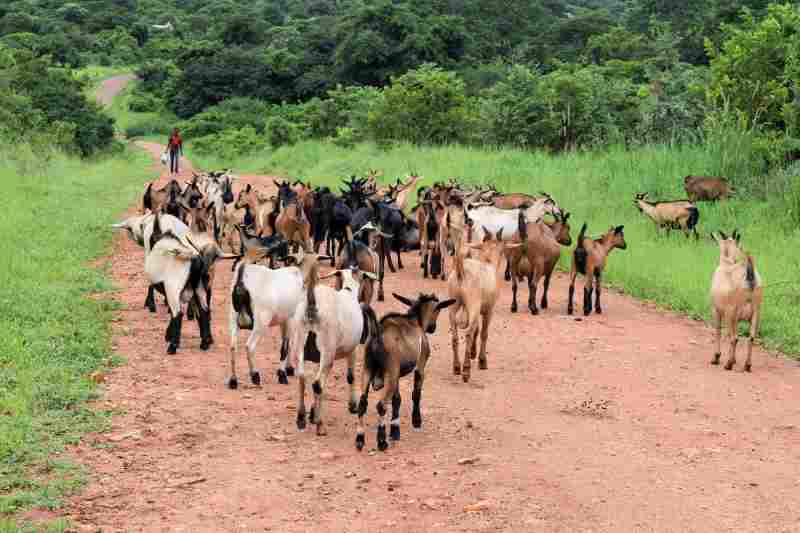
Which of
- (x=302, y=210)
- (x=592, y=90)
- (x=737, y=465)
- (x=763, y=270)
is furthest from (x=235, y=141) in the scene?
(x=737, y=465)

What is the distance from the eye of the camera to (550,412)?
782 cm

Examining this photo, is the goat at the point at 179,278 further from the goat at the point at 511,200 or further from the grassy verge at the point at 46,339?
the goat at the point at 511,200

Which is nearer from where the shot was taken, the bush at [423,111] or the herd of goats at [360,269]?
the herd of goats at [360,269]

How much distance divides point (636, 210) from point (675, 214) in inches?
→ 83.5

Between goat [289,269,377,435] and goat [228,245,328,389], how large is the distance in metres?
0.70

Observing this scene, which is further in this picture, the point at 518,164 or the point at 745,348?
the point at 518,164

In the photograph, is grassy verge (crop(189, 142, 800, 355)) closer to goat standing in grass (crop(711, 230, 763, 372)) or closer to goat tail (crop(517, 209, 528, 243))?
goat standing in grass (crop(711, 230, 763, 372))

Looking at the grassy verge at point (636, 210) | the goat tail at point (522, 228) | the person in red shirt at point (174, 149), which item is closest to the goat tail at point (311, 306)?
the goat tail at point (522, 228)

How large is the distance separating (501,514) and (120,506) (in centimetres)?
208

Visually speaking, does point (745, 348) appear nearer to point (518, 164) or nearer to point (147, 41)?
point (518, 164)

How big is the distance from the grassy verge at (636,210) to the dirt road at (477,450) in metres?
2.35

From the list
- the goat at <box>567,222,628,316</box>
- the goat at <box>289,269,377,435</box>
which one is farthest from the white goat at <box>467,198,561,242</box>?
the goat at <box>289,269,377,435</box>

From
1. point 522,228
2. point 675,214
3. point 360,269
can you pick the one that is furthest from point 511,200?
point 360,269

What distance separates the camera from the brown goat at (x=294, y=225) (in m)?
13.4
